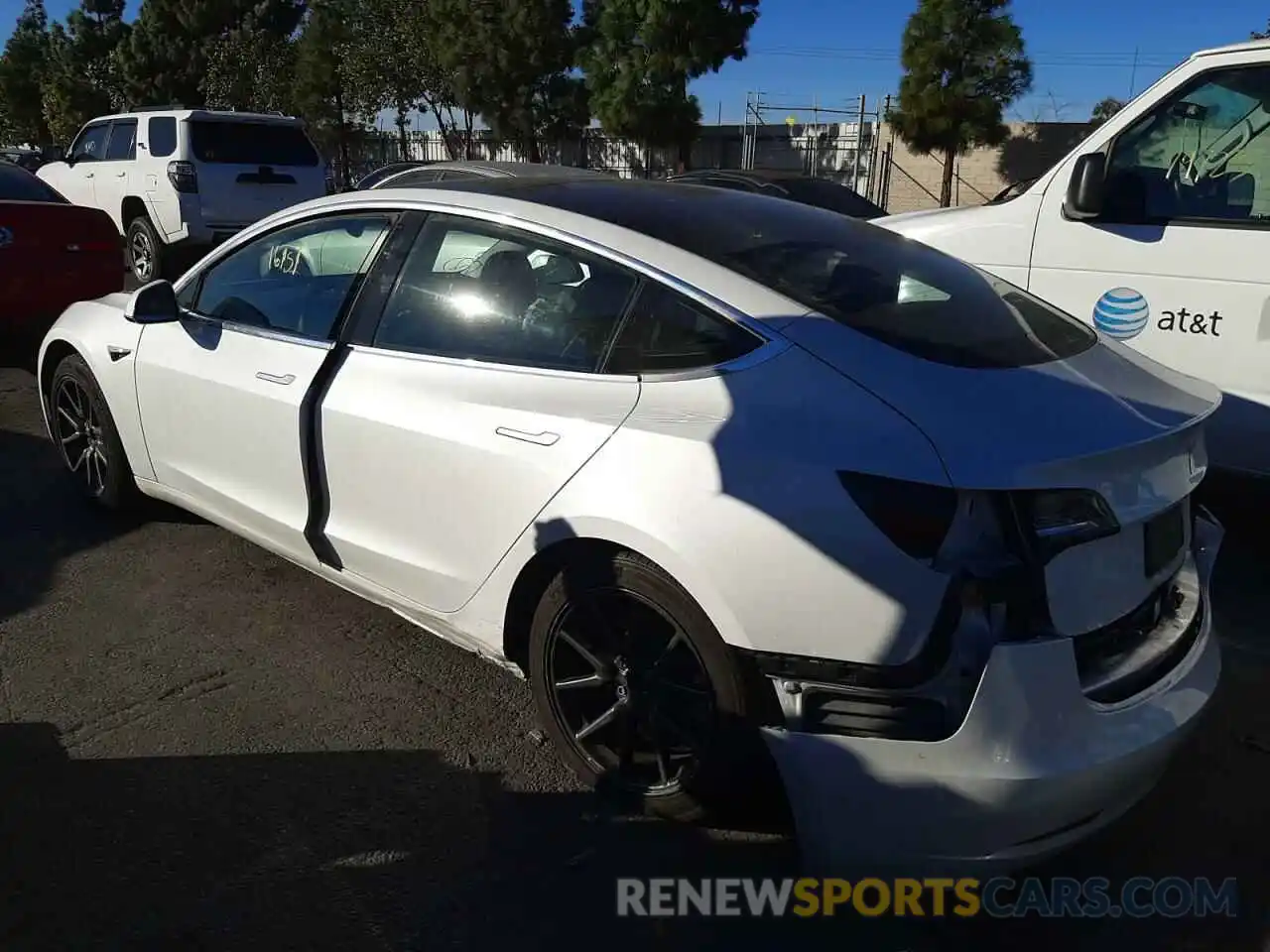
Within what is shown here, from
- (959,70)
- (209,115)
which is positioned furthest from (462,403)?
(959,70)

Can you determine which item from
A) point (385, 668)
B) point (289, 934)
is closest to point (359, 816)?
point (289, 934)

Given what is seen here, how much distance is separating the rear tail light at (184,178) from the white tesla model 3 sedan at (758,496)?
8993 millimetres

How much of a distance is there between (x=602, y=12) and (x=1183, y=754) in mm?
25499

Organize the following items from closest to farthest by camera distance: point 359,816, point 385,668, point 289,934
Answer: point 289,934, point 359,816, point 385,668

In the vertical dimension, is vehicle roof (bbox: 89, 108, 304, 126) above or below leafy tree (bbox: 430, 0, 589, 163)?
below

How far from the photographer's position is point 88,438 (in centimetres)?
474

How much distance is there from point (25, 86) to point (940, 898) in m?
58.5

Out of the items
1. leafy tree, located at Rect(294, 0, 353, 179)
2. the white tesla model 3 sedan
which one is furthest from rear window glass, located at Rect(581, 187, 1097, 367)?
leafy tree, located at Rect(294, 0, 353, 179)

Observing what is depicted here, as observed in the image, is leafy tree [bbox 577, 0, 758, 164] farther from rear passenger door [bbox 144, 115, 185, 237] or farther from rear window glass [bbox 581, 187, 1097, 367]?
rear window glass [bbox 581, 187, 1097, 367]

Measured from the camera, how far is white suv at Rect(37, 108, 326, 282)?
11.6m

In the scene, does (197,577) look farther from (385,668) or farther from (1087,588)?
(1087,588)

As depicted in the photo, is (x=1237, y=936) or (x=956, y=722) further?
(x=1237, y=936)

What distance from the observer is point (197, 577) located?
4.20m

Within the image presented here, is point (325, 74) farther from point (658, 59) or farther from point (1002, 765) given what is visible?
point (1002, 765)
